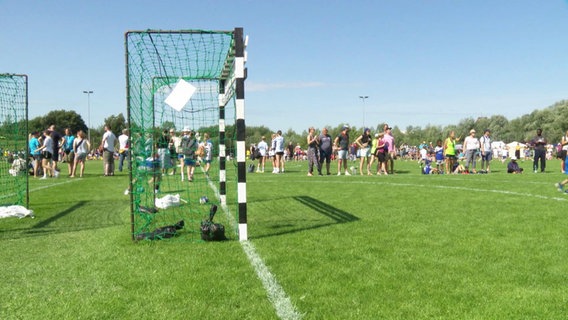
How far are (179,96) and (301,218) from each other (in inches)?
123

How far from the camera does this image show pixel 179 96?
7.17m

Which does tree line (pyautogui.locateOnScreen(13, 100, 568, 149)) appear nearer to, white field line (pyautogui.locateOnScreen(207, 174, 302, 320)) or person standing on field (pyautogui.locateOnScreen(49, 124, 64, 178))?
person standing on field (pyautogui.locateOnScreen(49, 124, 64, 178))

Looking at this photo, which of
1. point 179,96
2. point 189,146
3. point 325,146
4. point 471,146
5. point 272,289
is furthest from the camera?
point 471,146

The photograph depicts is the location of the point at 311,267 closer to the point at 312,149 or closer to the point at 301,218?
the point at 301,218

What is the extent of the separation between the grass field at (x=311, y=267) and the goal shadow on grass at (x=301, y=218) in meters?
0.03

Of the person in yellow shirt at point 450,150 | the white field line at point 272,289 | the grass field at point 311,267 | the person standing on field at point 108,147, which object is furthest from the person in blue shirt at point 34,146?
the person in yellow shirt at point 450,150

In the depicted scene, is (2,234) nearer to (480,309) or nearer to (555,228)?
(480,309)

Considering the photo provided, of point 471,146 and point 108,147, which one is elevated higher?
point 108,147

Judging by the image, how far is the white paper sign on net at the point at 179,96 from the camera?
7129 mm

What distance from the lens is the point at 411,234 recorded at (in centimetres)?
690

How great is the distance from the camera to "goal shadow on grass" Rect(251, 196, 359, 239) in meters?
7.57

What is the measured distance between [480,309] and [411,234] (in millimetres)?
3048

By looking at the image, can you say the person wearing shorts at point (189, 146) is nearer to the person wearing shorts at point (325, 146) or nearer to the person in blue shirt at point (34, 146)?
the person wearing shorts at point (325, 146)

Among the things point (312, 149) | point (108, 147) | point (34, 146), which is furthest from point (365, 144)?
point (34, 146)
